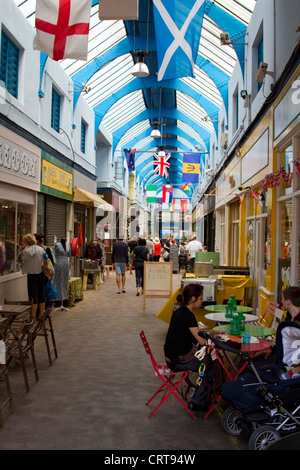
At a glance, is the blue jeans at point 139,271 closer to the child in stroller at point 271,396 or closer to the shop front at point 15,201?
the shop front at point 15,201

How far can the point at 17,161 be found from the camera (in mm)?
8516

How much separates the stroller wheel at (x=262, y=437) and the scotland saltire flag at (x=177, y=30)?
5.23 metres

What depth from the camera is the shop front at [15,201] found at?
794cm

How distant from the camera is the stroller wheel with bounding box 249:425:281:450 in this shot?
10.7 feet

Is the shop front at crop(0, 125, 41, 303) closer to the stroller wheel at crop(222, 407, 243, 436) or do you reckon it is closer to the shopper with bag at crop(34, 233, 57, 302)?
the shopper with bag at crop(34, 233, 57, 302)

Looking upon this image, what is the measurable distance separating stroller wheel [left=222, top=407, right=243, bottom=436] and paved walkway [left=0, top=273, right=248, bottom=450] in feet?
0.21

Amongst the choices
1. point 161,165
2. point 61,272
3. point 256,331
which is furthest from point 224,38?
point 161,165

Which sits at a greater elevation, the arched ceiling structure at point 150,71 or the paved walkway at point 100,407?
A: the arched ceiling structure at point 150,71

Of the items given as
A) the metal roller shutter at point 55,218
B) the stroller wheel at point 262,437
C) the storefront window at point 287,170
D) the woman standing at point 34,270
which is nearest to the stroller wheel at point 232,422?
the stroller wheel at point 262,437

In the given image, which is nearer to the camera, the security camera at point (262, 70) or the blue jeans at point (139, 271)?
the security camera at point (262, 70)

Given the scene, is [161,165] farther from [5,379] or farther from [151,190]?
[5,379]

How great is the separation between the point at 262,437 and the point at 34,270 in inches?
204

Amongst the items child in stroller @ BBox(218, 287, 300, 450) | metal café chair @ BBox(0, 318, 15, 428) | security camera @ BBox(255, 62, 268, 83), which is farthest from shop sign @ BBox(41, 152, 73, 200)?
child in stroller @ BBox(218, 287, 300, 450)

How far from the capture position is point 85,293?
41.2 ft
